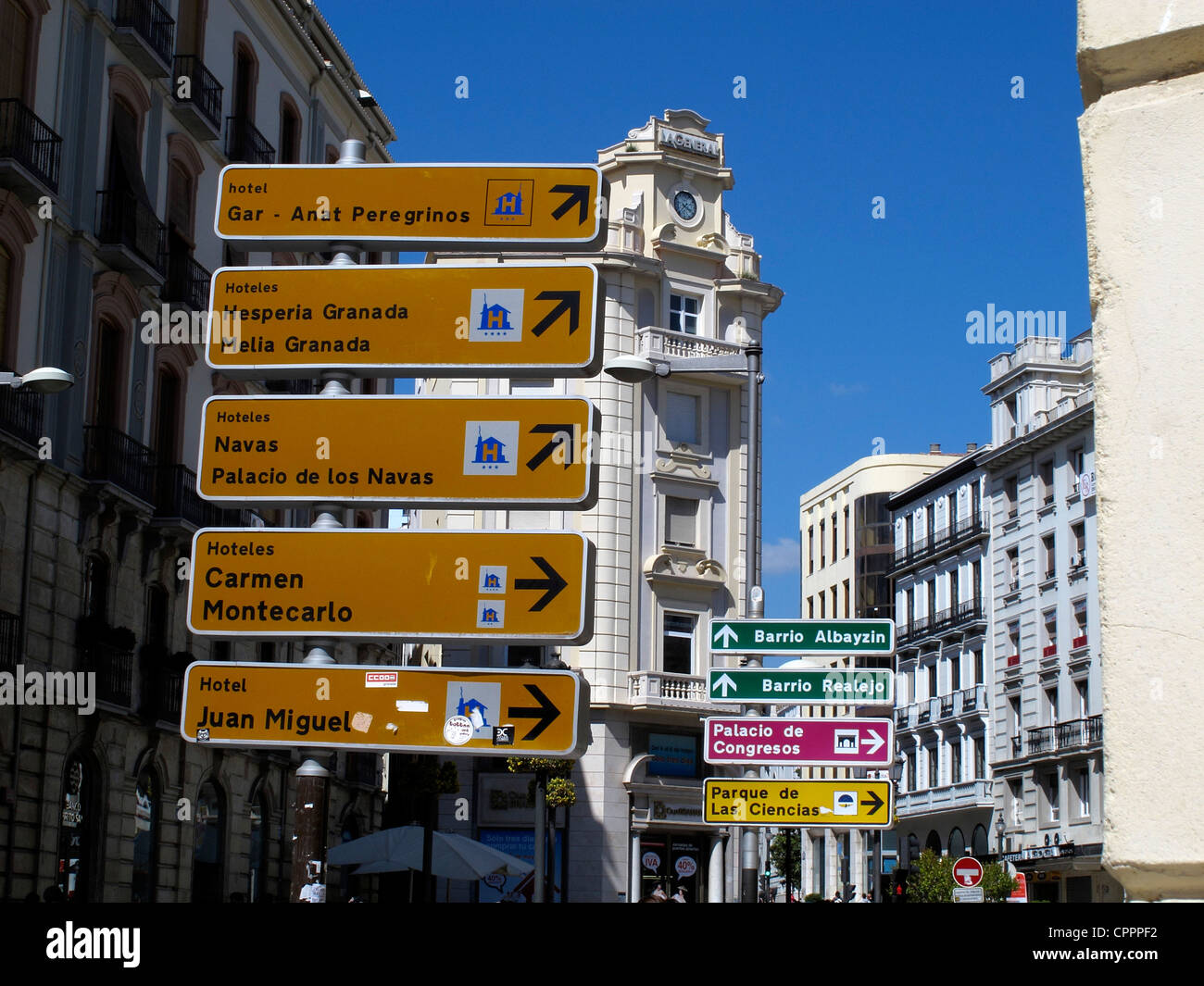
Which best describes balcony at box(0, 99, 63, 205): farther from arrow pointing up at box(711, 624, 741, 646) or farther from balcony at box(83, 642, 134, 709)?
arrow pointing up at box(711, 624, 741, 646)

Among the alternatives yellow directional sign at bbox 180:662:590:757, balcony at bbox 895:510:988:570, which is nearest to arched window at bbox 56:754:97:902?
yellow directional sign at bbox 180:662:590:757

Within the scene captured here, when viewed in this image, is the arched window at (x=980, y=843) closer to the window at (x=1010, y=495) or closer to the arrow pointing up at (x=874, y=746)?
the window at (x=1010, y=495)

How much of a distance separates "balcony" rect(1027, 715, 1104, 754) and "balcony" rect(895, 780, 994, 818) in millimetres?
4982

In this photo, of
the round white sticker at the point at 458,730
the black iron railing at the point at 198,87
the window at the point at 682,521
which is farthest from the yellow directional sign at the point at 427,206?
the window at the point at 682,521

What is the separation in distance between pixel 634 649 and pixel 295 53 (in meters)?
17.6

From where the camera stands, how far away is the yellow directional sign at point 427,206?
8.00 metres

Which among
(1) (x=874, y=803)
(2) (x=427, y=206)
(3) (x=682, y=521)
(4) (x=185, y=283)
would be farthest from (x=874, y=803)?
(3) (x=682, y=521)

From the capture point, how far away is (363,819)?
136 feet

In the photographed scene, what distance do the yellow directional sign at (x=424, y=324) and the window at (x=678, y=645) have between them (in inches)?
1388

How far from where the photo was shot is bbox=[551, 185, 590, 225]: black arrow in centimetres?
798

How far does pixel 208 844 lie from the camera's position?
29312 millimetres

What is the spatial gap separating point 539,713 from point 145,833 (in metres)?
20.7
